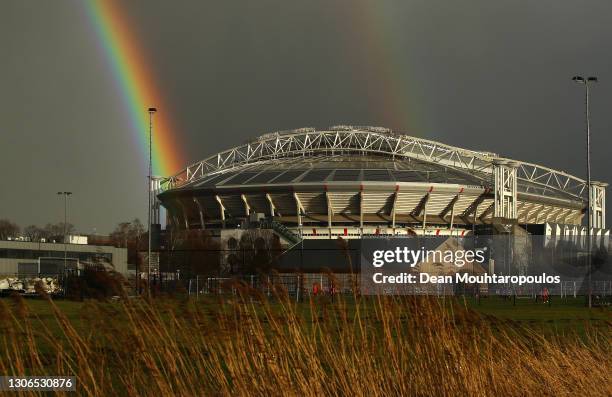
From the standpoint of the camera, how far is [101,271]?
6.00 meters

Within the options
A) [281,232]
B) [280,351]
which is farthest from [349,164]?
[280,351]

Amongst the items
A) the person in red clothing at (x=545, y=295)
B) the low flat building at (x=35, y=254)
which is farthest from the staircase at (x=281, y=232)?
the person in red clothing at (x=545, y=295)

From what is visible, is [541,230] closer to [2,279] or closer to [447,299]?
[2,279]

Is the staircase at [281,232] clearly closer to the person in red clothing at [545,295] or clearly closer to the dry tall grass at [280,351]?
the person in red clothing at [545,295]

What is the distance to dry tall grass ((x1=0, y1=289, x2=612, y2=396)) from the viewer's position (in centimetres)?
656

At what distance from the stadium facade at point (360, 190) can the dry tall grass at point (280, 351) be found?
73.2m

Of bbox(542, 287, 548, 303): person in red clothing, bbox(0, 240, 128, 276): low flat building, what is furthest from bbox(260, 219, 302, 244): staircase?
bbox(542, 287, 548, 303): person in red clothing

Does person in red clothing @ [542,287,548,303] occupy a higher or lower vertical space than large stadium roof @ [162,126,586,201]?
lower

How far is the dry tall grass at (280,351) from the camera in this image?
656cm

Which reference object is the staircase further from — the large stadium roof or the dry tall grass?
the dry tall grass

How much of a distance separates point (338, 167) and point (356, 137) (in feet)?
36.6

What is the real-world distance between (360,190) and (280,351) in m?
87.0

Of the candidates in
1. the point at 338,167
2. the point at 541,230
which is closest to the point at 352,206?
the point at 338,167

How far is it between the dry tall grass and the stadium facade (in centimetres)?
7318
